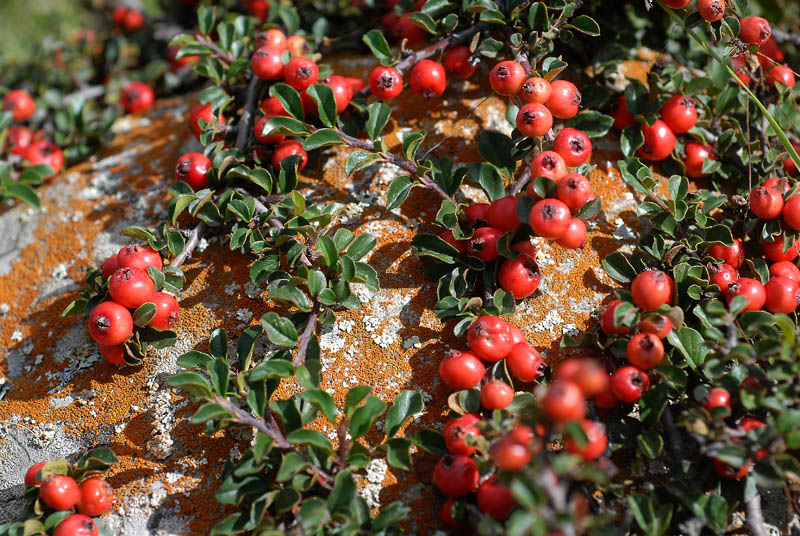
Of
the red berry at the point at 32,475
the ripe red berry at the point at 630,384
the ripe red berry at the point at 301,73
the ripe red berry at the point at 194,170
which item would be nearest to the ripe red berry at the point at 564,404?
the ripe red berry at the point at 630,384

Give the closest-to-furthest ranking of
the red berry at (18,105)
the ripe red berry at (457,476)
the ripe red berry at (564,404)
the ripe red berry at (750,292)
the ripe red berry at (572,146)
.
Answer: the ripe red berry at (564,404)
the ripe red berry at (457,476)
the ripe red berry at (750,292)
the ripe red berry at (572,146)
the red berry at (18,105)

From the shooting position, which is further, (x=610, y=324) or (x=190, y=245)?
(x=190, y=245)

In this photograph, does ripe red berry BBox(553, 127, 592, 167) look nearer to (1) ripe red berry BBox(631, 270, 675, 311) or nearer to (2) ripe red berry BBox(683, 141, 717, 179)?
(1) ripe red berry BBox(631, 270, 675, 311)

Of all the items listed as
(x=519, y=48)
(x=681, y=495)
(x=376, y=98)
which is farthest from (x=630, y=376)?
(x=376, y=98)

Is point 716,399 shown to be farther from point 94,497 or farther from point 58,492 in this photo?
point 58,492

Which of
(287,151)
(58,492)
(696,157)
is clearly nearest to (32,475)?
(58,492)

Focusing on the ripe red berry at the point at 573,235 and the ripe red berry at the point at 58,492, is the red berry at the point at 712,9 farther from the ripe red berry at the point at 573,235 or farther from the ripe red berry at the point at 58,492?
the ripe red berry at the point at 58,492
